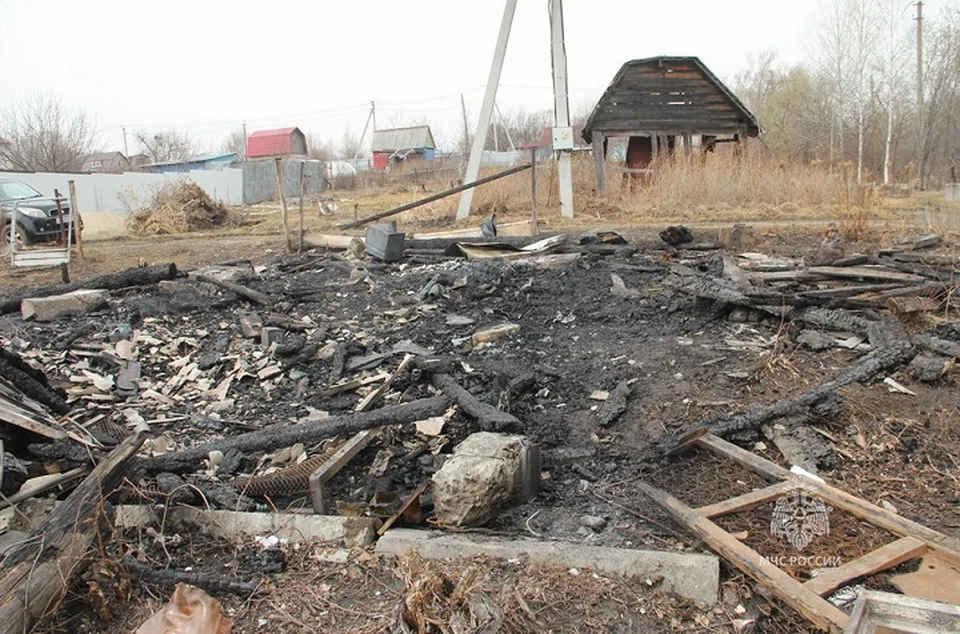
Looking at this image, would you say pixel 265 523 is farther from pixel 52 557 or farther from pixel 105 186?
pixel 105 186

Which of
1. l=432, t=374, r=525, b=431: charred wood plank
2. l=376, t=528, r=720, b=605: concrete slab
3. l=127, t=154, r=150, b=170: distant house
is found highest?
l=127, t=154, r=150, b=170: distant house

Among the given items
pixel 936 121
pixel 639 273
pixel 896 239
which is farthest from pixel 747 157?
pixel 936 121

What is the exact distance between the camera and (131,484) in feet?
11.3

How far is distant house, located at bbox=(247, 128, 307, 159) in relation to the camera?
5650cm

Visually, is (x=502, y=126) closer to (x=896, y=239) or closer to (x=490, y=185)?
(x=490, y=185)

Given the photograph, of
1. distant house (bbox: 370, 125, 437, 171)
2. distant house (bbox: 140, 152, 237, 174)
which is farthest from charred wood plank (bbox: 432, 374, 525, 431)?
distant house (bbox: 370, 125, 437, 171)

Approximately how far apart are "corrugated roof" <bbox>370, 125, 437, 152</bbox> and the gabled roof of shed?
51399 mm

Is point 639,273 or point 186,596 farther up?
point 639,273

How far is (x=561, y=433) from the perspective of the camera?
14.2 ft

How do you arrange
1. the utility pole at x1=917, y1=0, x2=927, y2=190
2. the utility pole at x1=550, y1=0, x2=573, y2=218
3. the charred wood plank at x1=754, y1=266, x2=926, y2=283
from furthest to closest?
the utility pole at x1=917, y1=0, x2=927, y2=190
the utility pole at x1=550, y1=0, x2=573, y2=218
the charred wood plank at x1=754, y1=266, x2=926, y2=283

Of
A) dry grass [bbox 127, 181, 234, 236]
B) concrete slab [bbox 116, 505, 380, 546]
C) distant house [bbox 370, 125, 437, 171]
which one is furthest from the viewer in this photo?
distant house [bbox 370, 125, 437, 171]

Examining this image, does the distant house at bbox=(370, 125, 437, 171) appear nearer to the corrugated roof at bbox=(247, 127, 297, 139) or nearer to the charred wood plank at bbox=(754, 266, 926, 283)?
the corrugated roof at bbox=(247, 127, 297, 139)

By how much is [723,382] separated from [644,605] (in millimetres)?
2648

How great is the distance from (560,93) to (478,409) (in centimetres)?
1336
